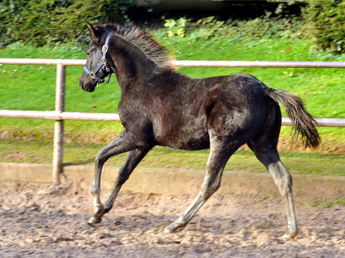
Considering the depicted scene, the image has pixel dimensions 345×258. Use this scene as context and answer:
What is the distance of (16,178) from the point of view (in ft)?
17.0

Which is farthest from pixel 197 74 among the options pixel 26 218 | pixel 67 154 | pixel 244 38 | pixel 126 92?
pixel 26 218

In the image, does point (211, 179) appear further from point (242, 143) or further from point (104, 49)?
point (104, 49)

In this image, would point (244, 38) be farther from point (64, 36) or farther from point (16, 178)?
point (16, 178)

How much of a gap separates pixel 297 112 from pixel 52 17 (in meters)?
7.53

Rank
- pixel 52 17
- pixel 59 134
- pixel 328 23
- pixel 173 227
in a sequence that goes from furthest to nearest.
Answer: pixel 52 17 → pixel 328 23 → pixel 59 134 → pixel 173 227

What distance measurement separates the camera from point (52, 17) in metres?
9.89

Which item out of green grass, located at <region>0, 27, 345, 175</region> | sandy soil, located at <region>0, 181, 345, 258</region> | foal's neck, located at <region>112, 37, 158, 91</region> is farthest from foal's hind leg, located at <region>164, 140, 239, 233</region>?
green grass, located at <region>0, 27, 345, 175</region>

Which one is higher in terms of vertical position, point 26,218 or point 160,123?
point 160,123

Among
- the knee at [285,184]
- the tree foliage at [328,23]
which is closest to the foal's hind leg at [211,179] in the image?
the knee at [285,184]

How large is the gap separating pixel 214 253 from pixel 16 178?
9.37 feet

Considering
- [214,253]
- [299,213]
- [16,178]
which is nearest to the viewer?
[214,253]

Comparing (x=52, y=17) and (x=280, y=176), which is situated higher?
(x=280, y=176)

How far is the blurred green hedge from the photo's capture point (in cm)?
932

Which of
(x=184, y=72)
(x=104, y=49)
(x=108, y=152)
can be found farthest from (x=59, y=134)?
(x=184, y=72)
